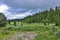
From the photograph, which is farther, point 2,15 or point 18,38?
point 2,15

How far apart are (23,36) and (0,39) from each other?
112 inches

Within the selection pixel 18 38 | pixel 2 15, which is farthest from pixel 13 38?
pixel 2 15

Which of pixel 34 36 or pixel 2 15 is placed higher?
pixel 2 15

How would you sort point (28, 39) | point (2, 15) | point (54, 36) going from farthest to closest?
point (2, 15) → point (54, 36) → point (28, 39)

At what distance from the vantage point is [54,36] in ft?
82.2

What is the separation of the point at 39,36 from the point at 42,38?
96cm

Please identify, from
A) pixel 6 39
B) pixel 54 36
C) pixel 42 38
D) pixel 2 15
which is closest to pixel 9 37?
pixel 6 39

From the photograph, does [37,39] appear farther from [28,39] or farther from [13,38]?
[13,38]

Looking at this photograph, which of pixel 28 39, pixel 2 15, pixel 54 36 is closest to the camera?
pixel 28 39

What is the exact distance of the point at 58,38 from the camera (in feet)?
79.5

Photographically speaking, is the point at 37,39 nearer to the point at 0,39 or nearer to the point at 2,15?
the point at 0,39

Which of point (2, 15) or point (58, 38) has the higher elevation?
point (2, 15)

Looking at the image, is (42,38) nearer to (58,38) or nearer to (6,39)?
(58,38)

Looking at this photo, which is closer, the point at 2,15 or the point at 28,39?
the point at 28,39
